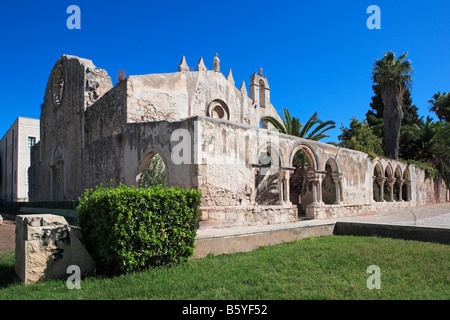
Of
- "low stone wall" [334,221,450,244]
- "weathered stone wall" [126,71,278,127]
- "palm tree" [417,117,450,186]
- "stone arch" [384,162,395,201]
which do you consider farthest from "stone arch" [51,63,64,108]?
"palm tree" [417,117,450,186]

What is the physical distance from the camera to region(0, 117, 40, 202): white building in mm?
31531

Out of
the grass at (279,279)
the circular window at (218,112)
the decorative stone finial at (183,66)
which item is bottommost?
the grass at (279,279)

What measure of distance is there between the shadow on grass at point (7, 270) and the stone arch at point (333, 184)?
10880 mm

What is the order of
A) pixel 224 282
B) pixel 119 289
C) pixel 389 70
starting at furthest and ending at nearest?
pixel 389 70
pixel 224 282
pixel 119 289

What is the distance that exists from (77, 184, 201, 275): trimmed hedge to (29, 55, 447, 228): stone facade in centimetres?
172

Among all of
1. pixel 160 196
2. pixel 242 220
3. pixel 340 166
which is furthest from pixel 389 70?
pixel 160 196

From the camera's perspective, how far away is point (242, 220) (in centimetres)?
903

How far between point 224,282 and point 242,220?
16.0 ft

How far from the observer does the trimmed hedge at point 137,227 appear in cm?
450

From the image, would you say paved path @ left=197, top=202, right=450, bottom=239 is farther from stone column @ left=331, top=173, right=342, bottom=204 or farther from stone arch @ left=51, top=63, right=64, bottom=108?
stone arch @ left=51, top=63, right=64, bottom=108

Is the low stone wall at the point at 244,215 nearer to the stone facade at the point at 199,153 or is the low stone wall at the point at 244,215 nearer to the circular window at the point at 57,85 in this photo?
the stone facade at the point at 199,153

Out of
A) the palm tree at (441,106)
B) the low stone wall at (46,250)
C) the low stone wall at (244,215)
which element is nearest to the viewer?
the low stone wall at (46,250)

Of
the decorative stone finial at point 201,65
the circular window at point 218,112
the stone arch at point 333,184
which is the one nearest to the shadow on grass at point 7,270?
the stone arch at point 333,184
